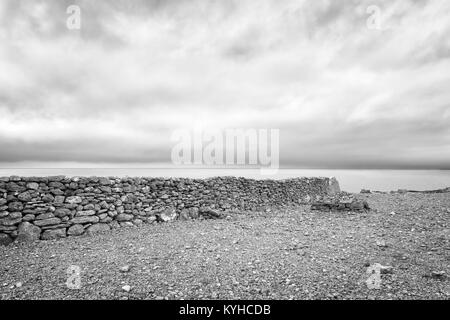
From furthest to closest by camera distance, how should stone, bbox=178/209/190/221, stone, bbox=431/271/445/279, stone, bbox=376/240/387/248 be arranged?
stone, bbox=178/209/190/221
stone, bbox=376/240/387/248
stone, bbox=431/271/445/279

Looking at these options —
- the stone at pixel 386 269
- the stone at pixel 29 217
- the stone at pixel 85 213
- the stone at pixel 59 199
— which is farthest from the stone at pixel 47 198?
the stone at pixel 386 269

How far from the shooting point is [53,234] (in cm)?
820

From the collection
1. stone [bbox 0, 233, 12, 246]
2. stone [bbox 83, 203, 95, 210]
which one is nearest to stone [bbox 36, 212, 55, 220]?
stone [bbox 0, 233, 12, 246]

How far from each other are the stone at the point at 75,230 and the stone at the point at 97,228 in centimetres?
22

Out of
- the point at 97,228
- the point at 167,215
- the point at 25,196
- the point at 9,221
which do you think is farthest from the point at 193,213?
the point at 9,221

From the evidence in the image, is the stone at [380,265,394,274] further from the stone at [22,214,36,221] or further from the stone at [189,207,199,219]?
the stone at [22,214,36,221]

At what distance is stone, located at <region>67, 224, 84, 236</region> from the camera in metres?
8.51

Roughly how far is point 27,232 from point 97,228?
200 centimetres

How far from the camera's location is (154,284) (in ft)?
16.3

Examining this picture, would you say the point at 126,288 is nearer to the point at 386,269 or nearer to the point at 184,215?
the point at 386,269

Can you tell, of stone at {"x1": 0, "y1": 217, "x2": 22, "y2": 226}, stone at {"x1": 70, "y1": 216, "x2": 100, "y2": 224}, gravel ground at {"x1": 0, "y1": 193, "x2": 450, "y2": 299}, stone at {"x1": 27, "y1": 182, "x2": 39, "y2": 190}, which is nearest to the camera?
gravel ground at {"x1": 0, "y1": 193, "x2": 450, "y2": 299}
